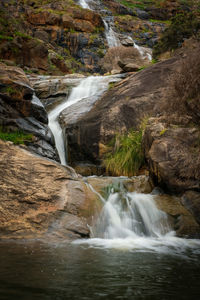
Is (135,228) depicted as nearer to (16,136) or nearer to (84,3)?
(16,136)

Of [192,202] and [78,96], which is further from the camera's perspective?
[78,96]

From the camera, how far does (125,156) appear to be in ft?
29.3

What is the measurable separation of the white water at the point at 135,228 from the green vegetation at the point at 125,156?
81.2 inches

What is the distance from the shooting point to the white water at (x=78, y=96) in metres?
11.0

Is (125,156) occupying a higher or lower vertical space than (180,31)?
lower

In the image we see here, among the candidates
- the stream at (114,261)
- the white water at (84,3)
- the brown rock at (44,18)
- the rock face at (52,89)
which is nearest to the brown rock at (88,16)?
the brown rock at (44,18)

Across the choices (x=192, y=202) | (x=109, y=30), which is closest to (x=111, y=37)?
(x=109, y=30)

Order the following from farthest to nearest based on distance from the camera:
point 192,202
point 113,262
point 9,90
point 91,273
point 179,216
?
point 9,90 → point 192,202 → point 179,216 → point 113,262 → point 91,273

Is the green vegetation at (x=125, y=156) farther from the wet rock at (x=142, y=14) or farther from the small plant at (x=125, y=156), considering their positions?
the wet rock at (x=142, y=14)

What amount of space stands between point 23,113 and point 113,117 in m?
3.63

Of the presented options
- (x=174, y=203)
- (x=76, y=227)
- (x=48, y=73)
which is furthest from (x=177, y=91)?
(x=48, y=73)

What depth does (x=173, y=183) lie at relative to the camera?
6.65 metres

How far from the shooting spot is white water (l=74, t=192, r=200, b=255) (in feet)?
16.0

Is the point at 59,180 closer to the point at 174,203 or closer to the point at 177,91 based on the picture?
the point at 174,203
